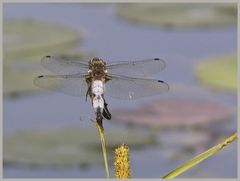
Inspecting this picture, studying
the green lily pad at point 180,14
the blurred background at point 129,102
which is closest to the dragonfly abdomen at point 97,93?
the blurred background at point 129,102

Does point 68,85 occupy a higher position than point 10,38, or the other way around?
point 10,38

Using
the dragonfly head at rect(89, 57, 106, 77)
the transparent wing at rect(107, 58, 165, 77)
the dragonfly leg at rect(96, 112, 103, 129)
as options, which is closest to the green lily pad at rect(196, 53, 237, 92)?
the transparent wing at rect(107, 58, 165, 77)

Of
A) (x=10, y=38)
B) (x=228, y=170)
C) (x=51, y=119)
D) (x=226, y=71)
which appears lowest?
(x=228, y=170)

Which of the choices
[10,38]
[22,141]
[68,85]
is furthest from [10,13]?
[68,85]

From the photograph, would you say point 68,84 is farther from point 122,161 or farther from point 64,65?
point 122,161

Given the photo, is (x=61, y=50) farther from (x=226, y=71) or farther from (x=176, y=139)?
(x=176, y=139)

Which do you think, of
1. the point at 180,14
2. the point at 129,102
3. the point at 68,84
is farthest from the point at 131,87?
the point at 180,14

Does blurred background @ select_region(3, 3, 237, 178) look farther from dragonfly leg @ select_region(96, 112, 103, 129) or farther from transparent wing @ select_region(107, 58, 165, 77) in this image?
dragonfly leg @ select_region(96, 112, 103, 129)
